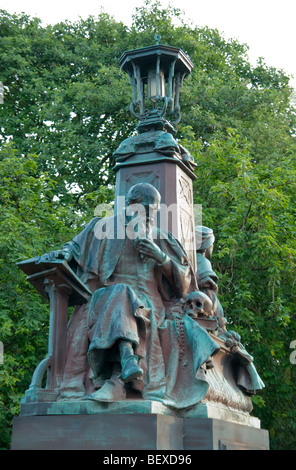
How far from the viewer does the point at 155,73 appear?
8227 mm

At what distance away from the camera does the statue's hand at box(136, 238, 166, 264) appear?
255 inches

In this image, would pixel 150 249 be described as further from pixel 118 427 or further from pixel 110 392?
pixel 118 427

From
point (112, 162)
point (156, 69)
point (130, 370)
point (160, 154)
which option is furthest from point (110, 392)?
point (112, 162)

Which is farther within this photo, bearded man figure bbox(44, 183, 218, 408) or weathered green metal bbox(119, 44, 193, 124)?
weathered green metal bbox(119, 44, 193, 124)

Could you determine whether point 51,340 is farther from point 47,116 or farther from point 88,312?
point 47,116

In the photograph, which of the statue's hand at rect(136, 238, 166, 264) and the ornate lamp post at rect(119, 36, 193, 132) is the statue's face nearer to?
the statue's hand at rect(136, 238, 166, 264)

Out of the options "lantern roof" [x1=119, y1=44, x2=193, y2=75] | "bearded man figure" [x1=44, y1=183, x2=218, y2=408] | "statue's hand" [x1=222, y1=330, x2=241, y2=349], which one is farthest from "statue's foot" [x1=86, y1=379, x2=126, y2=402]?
"lantern roof" [x1=119, y1=44, x2=193, y2=75]

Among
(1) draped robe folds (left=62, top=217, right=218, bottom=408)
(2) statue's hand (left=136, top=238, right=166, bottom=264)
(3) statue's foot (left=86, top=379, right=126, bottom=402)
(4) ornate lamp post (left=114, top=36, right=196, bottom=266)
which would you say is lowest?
(3) statue's foot (left=86, top=379, right=126, bottom=402)

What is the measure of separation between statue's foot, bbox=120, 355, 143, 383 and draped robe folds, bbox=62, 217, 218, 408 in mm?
251

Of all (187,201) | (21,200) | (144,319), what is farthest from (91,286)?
(21,200)

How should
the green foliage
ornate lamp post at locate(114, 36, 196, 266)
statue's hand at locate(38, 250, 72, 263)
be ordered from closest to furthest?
statue's hand at locate(38, 250, 72, 263) < ornate lamp post at locate(114, 36, 196, 266) < the green foliage

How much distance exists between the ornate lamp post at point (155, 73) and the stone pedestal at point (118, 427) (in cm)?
368

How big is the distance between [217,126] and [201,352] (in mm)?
12018

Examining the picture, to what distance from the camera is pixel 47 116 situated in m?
17.3
